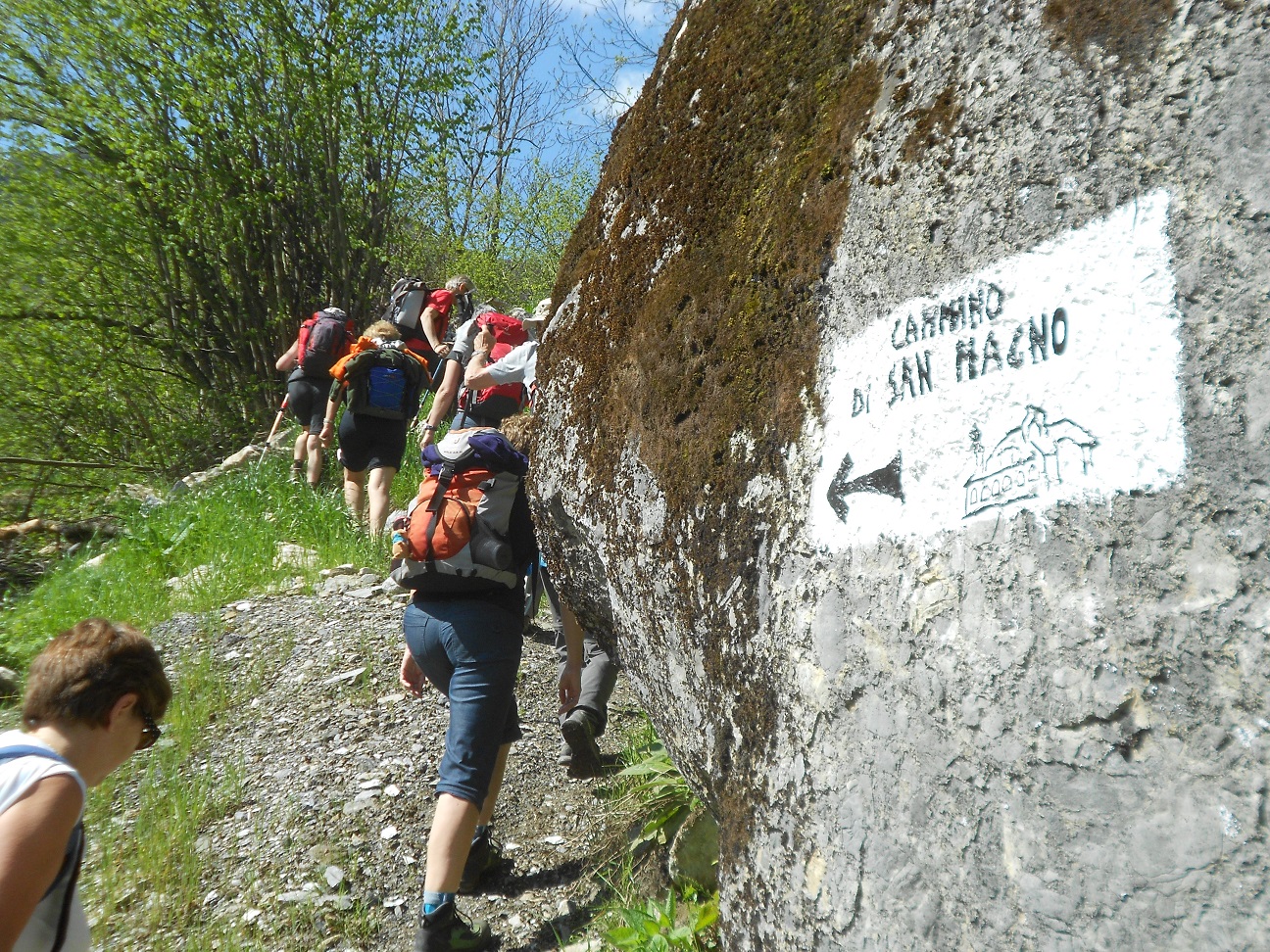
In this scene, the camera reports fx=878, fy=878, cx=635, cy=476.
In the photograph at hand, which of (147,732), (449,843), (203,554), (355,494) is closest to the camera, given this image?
(147,732)

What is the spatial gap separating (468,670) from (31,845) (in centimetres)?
138

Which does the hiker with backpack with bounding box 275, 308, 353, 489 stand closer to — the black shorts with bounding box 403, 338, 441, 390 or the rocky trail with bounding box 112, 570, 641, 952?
the black shorts with bounding box 403, 338, 441, 390

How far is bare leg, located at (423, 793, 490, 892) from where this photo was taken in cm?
284

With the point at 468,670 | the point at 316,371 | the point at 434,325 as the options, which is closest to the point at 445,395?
the point at 434,325

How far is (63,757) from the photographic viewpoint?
2.04 m

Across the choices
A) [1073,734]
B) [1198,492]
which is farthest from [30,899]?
[1198,492]

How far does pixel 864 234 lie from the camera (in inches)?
66.4

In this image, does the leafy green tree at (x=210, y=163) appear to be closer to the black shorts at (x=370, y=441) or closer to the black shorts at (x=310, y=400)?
the black shorts at (x=310, y=400)

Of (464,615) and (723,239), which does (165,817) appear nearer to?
(464,615)

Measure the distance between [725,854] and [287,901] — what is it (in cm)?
228

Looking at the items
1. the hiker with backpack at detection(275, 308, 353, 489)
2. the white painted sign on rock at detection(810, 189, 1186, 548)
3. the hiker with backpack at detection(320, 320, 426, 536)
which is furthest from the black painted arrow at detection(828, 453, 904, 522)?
the hiker with backpack at detection(275, 308, 353, 489)

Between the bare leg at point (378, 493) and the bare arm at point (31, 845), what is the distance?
4.70 m

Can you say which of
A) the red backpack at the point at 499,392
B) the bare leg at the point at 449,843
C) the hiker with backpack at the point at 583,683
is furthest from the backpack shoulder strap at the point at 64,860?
the red backpack at the point at 499,392

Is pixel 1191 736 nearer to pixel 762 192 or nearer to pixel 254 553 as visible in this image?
pixel 762 192
